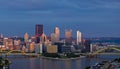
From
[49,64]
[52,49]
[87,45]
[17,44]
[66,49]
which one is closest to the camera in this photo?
[49,64]

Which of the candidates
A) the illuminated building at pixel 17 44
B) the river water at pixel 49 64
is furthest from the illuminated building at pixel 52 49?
the river water at pixel 49 64

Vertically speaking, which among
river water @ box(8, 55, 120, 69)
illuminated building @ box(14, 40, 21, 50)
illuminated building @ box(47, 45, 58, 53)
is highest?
illuminated building @ box(14, 40, 21, 50)

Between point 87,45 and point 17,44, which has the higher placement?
point 17,44

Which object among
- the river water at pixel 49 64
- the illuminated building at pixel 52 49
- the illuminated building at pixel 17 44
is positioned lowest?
the river water at pixel 49 64

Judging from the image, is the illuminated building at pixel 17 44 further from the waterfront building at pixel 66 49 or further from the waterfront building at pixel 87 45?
the waterfront building at pixel 87 45

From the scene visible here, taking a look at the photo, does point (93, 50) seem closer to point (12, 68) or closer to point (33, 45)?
point (33, 45)

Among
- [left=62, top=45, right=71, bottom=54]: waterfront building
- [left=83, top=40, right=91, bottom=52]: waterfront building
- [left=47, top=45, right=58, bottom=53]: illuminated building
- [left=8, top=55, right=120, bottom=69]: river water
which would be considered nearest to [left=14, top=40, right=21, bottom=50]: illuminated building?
[left=47, top=45, right=58, bottom=53]: illuminated building

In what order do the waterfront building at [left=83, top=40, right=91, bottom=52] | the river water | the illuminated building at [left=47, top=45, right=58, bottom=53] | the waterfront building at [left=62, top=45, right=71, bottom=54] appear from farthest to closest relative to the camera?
the waterfront building at [left=83, top=40, right=91, bottom=52], the waterfront building at [left=62, top=45, right=71, bottom=54], the illuminated building at [left=47, top=45, right=58, bottom=53], the river water

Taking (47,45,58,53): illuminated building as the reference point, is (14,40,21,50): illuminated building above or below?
above

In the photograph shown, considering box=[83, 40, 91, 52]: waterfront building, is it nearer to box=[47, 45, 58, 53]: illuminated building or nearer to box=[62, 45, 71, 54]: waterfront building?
box=[62, 45, 71, 54]: waterfront building

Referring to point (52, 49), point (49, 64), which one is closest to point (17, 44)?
point (52, 49)

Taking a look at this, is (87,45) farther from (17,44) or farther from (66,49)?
(17,44)
